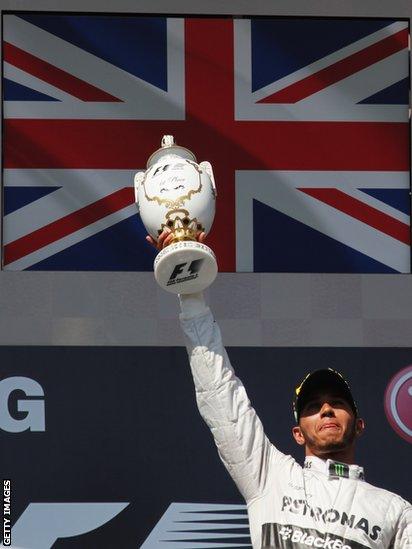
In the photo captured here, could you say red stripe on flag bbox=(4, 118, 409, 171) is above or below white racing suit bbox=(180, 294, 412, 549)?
above

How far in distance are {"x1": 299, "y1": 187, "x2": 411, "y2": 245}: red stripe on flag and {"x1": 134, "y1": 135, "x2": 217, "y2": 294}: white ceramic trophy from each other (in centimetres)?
102

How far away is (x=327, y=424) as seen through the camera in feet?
10.1

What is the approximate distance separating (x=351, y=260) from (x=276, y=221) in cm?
24

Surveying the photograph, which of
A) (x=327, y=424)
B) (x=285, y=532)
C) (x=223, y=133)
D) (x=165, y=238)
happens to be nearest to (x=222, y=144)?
(x=223, y=133)

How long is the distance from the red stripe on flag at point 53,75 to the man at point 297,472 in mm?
1511

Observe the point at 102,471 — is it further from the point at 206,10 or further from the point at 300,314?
the point at 206,10

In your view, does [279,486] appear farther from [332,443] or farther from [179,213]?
[179,213]

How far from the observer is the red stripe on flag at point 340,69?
454cm

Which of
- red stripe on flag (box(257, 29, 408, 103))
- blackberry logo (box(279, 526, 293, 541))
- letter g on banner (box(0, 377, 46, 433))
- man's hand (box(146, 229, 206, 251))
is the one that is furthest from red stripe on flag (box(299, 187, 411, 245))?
blackberry logo (box(279, 526, 293, 541))

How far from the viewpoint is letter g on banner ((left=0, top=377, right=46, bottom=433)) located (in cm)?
425

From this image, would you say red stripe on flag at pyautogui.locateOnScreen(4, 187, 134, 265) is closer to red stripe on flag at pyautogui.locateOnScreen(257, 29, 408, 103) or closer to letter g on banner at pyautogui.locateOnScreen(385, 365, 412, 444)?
red stripe on flag at pyautogui.locateOnScreen(257, 29, 408, 103)
